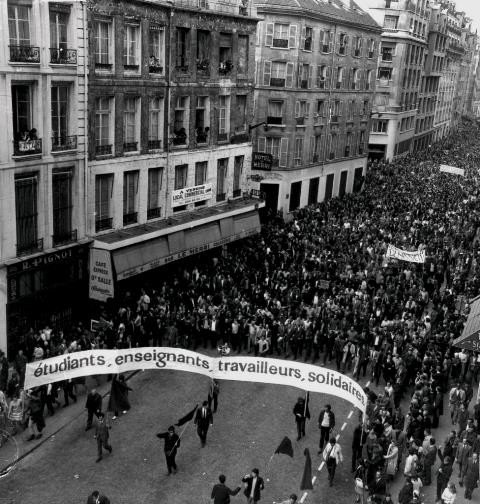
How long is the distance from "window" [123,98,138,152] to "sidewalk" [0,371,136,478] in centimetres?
1224

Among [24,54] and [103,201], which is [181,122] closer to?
[103,201]

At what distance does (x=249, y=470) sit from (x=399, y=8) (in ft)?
235

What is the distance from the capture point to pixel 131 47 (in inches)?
1206

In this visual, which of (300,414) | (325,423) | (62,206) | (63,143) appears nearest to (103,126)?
(63,143)

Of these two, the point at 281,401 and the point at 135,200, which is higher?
the point at 135,200

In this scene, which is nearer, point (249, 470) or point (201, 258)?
point (249, 470)

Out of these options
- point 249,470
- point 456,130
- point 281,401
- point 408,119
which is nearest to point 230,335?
point 281,401

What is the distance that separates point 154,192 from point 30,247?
922cm

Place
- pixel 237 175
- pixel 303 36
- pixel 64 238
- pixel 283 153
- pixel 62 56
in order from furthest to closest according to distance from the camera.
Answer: pixel 283 153
pixel 303 36
pixel 237 175
pixel 64 238
pixel 62 56

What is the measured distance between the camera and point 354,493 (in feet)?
58.3

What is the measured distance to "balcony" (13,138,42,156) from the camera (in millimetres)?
24797

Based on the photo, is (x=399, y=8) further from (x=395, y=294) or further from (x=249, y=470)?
(x=249, y=470)

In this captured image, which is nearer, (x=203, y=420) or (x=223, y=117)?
(x=203, y=420)

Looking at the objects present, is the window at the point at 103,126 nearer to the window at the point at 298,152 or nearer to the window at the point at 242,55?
the window at the point at 242,55
